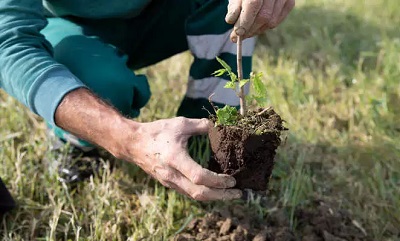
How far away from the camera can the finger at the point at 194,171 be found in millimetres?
1582

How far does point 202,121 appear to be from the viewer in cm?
172

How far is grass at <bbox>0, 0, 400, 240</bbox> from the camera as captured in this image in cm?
216

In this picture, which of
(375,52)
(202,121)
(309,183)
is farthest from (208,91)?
(375,52)

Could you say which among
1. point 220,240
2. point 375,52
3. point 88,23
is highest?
point 88,23

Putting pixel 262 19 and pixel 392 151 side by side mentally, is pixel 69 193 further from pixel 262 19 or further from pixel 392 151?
pixel 392 151

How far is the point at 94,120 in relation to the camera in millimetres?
1765

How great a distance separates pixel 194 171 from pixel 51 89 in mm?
507

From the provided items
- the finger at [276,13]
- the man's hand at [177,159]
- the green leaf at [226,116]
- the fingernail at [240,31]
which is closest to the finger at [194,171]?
the man's hand at [177,159]

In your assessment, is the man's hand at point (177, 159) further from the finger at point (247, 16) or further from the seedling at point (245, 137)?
the finger at point (247, 16)

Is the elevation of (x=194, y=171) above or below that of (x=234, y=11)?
below

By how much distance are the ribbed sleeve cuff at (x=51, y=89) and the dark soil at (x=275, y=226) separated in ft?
1.86

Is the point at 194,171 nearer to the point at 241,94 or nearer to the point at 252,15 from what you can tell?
the point at 241,94

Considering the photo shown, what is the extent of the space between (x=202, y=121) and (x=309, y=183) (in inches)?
30.2

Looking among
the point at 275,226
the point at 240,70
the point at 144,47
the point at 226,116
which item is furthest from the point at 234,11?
the point at 144,47
